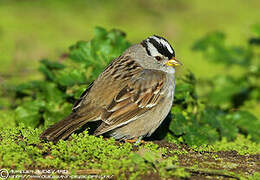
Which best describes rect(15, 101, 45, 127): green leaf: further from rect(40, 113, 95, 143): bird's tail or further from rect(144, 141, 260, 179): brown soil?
rect(144, 141, 260, 179): brown soil

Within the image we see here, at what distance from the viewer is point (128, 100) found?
4832 mm

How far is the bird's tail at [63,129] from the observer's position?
4212 millimetres

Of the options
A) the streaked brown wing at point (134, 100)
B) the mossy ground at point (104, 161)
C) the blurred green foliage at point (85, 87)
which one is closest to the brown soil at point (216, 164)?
the mossy ground at point (104, 161)

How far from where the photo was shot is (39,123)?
601 cm

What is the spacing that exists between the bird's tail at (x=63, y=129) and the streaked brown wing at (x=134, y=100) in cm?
24

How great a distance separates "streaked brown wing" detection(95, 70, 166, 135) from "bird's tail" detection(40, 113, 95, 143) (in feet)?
0.78

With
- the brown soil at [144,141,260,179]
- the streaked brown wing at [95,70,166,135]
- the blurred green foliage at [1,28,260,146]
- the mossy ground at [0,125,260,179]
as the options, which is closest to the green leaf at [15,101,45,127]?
the blurred green foliage at [1,28,260,146]

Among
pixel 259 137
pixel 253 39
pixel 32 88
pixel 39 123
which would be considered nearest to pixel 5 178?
pixel 39 123

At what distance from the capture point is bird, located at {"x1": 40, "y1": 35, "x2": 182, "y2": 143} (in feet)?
15.3

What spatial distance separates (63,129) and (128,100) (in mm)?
875

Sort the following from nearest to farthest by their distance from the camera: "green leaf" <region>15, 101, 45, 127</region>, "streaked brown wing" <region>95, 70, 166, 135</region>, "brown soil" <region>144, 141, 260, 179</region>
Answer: "brown soil" <region>144, 141, 260, 179</region> → "streaked brown wing" <region>95, 70, 166, 135</region> → "green leaf" <region>15, 101, 45, 127</region>

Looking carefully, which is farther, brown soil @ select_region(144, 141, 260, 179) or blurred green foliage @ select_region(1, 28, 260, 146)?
blurred green foliage @ select_region(1, 28, 260, 146)

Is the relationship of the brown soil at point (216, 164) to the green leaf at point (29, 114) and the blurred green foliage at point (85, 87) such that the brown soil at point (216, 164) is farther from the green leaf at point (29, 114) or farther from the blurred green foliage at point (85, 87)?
the green leaf at point (29, 114)

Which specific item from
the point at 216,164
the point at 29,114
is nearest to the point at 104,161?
the point at 216,164
